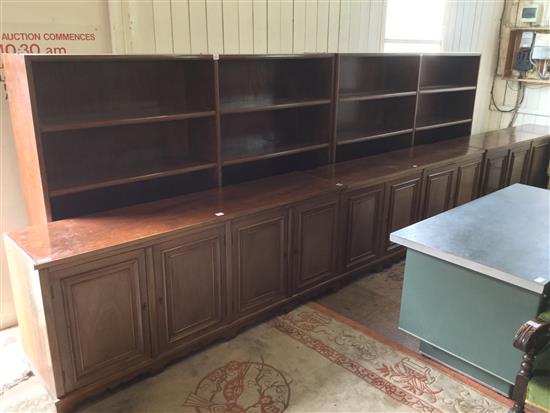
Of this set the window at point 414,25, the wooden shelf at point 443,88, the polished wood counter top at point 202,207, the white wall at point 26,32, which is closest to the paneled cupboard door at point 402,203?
the polished wood counter top at point 202,207

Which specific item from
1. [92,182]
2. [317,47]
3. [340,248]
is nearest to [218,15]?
[317,47]

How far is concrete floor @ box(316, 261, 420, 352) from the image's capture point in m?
2.99

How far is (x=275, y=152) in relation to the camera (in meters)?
3.28

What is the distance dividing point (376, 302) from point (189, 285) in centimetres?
143

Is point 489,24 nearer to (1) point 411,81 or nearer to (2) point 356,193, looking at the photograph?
(1) point 411,81

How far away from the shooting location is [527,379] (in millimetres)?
1960

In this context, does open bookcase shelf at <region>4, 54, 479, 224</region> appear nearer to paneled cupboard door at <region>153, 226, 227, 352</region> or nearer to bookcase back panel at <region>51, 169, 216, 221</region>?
bookcase back panel at <region>51, 169, 216, 221</region>

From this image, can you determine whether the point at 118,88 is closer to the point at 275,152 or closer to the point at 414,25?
the point at 275,152

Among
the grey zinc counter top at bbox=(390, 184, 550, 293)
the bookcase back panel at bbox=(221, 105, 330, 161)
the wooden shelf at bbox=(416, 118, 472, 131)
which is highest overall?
the bookcase back panel at bbox=(221, 105, 330, 161)

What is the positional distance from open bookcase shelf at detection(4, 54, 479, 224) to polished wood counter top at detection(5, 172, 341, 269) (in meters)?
0.16

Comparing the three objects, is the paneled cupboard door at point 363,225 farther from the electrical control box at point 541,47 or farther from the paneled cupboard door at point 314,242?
the electrical control box at point 541,47

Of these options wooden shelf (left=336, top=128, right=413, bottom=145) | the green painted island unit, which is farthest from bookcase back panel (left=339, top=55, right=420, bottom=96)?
the green painted island unit

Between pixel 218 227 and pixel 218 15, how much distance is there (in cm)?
154

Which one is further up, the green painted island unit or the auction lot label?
the auction lot label
